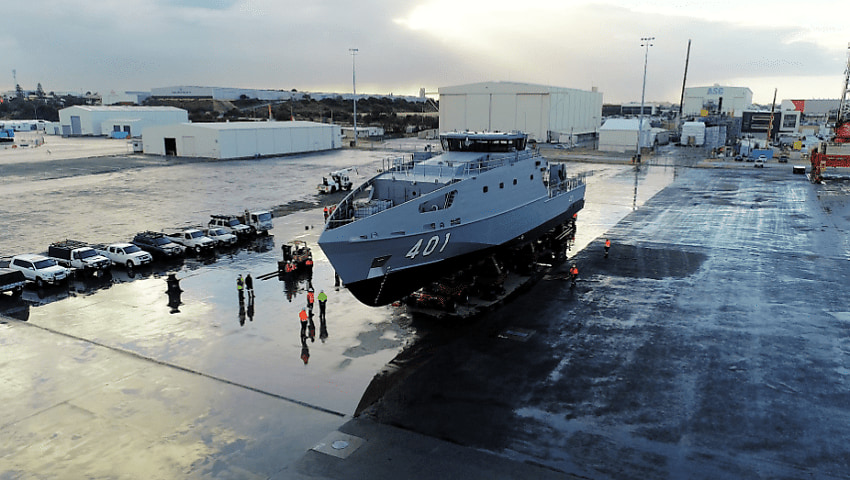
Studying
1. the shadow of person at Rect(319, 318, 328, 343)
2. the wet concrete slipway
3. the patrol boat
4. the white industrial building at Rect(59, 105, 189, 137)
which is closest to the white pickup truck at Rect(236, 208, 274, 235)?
the wet concrete slipway

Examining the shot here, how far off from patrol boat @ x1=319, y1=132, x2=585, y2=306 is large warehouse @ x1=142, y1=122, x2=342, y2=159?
191ft

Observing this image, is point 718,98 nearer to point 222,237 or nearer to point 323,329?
point 222,237

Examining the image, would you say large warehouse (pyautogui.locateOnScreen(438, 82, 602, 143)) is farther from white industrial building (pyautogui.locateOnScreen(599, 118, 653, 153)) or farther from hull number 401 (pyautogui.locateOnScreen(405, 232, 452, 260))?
hull number 401 (pyautogui.locateOnScreen(405, 232, 452, 260))

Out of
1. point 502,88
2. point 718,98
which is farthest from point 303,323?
point 718,98

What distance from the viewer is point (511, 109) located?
357 feet

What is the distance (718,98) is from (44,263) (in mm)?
173545

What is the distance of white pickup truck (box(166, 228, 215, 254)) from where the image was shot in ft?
102

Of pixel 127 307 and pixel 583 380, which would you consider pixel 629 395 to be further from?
pixel 127 307

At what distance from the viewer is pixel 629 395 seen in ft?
51.3

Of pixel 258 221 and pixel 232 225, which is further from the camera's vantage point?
pixel 258 221

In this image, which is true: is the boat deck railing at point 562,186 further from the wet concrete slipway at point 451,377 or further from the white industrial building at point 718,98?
the white industrial building at point 718,98

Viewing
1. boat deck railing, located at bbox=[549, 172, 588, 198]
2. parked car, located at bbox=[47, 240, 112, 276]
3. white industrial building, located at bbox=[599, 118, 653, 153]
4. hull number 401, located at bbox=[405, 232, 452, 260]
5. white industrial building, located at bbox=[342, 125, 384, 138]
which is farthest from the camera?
white industrial building, located at bbox=[342, 125, 384, 138]

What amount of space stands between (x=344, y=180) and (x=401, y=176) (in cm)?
3014

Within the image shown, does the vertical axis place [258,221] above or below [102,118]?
below
